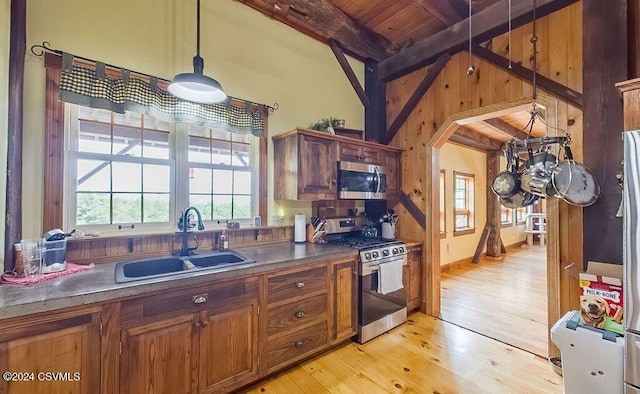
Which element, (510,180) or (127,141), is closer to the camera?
(127,141)

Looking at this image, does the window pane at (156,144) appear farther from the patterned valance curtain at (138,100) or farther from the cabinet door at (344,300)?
the cabinet door at (344,300)

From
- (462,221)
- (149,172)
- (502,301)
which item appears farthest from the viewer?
(462,221)

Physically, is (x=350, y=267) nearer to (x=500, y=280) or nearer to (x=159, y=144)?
(x=159, y=144)

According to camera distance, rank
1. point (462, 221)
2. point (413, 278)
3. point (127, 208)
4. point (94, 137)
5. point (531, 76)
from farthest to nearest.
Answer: point (462, 221) → point (413, 278) → point (531, 76) → point (127, 208) → point (94, 137)

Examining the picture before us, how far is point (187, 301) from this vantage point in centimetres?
167

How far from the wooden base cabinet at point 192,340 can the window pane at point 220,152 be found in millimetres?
1287

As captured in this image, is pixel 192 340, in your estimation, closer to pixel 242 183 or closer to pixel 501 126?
pixel 242 183

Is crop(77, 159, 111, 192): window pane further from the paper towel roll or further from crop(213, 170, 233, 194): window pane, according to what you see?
the paper towel roll

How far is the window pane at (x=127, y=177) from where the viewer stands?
6.97 feet

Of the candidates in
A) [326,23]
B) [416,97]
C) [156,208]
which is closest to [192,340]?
[156,208]

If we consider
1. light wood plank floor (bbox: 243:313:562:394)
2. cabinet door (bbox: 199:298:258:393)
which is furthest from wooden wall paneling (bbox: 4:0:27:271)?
light wood plank floor (bbox: 243:313:562:394)

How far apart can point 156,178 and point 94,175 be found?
1.33 ft

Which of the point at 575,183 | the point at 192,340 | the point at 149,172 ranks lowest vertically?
the point at 192,340

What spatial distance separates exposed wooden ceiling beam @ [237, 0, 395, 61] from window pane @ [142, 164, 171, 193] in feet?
6.15
